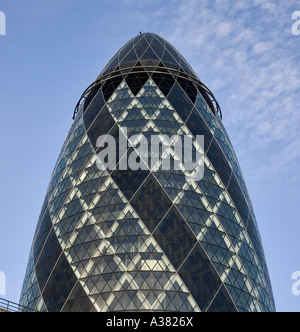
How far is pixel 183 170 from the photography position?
4022 centimetres

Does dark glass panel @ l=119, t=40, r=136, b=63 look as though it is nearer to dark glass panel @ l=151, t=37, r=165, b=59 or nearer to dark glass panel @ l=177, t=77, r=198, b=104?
dark glass panel @ l=151, t=37, r=165, b=59

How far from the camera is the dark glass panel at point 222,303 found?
114 feet

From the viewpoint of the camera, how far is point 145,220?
1451 inches

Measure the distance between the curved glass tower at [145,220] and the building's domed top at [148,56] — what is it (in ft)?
1.18

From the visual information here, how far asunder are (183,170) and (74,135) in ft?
28.2

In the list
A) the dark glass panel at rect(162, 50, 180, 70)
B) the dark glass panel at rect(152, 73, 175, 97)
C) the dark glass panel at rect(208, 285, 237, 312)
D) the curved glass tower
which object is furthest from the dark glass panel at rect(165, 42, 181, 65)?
the dark glass panel at rect(208, 285, 237, 312)

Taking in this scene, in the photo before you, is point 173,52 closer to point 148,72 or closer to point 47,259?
point 148,72

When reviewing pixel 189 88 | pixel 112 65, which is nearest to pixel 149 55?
pixel 112 65

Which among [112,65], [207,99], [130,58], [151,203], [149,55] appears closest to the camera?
[151,203]

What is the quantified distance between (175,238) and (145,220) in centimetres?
201

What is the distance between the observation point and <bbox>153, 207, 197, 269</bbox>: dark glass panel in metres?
35.7

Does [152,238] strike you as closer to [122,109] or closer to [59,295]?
[59,295]
